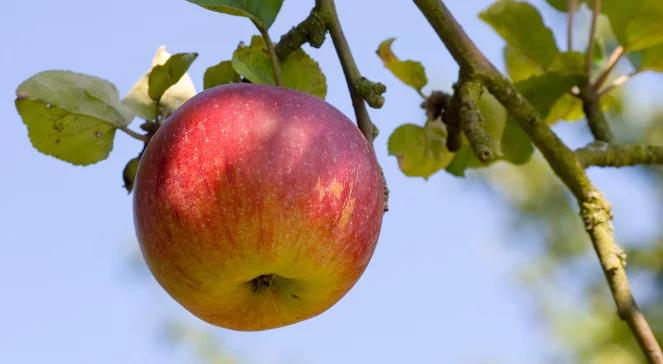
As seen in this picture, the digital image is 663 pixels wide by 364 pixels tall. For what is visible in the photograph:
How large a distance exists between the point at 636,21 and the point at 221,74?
62cm

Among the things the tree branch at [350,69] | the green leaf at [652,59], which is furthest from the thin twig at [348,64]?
the green leaf at [652,59]

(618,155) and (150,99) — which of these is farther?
(618,155)

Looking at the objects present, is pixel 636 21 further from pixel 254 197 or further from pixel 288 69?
pixel 254 197

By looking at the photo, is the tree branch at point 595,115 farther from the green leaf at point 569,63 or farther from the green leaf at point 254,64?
the green leaf at point 254,64

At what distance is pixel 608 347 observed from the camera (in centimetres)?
564

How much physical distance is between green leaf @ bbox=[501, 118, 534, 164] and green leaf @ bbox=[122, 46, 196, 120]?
0.51 m

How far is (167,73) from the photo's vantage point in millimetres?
1055

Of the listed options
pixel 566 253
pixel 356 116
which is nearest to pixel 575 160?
pixel 356 116

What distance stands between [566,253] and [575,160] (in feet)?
22.8

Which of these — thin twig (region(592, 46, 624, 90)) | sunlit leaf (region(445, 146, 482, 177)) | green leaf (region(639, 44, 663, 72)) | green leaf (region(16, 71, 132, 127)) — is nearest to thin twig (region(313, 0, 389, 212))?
green leaf (region(16, 71, 132, 127))

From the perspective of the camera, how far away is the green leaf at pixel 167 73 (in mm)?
1036

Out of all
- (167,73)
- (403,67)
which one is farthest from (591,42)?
(167,73)

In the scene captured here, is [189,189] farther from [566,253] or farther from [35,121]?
[566,253]

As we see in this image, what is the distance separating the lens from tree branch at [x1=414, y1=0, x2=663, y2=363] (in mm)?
1063
